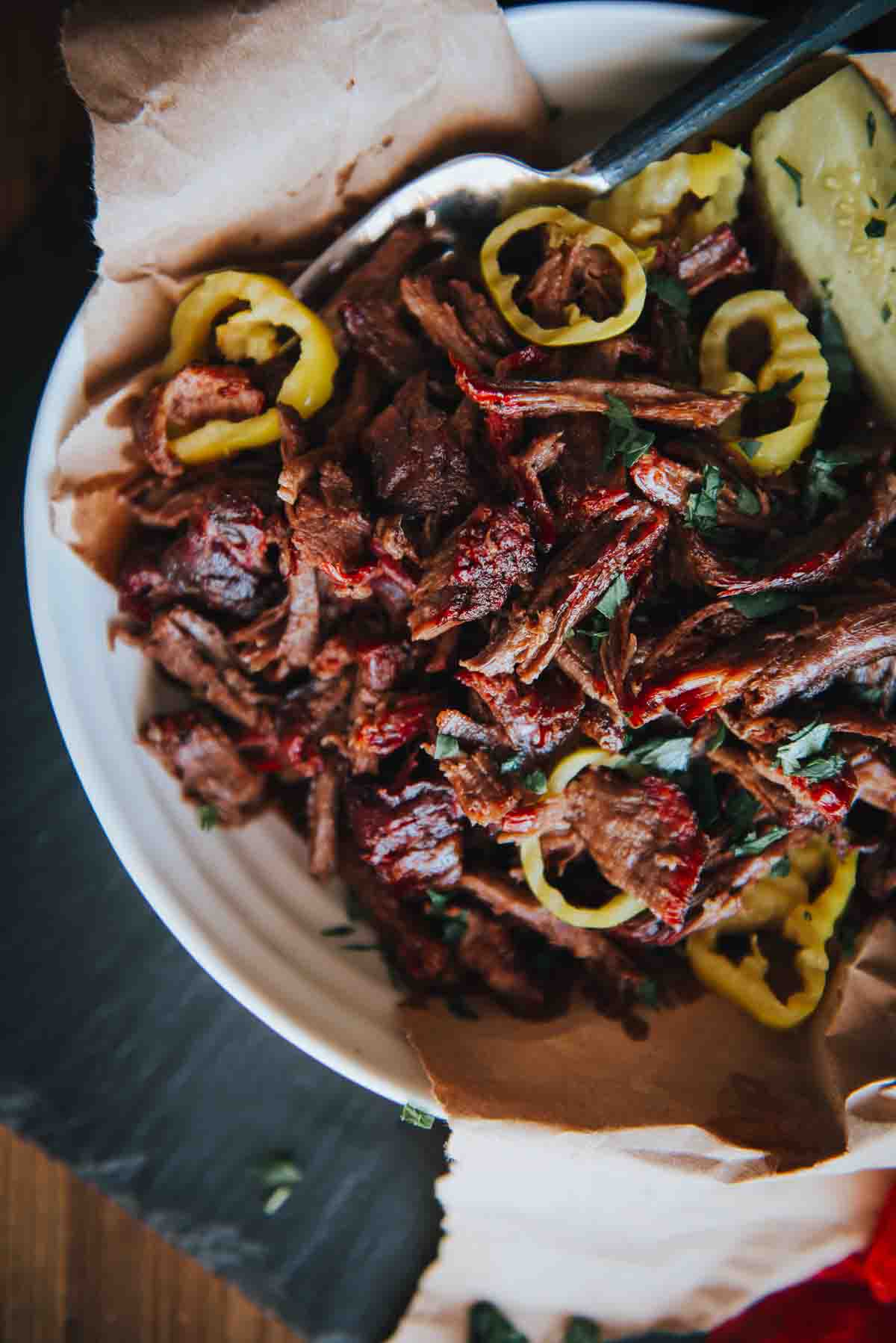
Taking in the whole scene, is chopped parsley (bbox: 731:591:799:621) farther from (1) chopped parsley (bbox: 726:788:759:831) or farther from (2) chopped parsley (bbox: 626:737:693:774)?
(1) chopped parsley (bbox: 726:788:759:831)

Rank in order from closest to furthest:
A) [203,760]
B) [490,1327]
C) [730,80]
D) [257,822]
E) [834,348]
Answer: [730,80] → [834,348] → [203,760] → [257,822] → [490,1327]

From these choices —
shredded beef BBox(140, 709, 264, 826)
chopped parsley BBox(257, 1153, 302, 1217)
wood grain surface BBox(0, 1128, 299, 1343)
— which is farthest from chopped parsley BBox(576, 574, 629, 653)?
wood grain surface BBox(0, 1128, 299, 1343)

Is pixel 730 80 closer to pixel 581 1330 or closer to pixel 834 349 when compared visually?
pixel 834 349

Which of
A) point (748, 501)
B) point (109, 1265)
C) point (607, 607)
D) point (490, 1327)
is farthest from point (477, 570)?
point (109, 1265)

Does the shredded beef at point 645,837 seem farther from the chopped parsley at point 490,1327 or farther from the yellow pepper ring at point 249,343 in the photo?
the chopped parsley at point 490,1327

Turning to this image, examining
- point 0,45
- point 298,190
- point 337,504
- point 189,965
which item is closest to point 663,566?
Answer: point 337,504

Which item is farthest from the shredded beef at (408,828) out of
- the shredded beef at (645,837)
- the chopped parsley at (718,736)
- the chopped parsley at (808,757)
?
the chopped parsley at (808,757)
